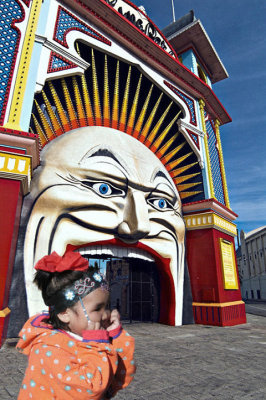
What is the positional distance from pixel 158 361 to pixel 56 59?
25.0 feet

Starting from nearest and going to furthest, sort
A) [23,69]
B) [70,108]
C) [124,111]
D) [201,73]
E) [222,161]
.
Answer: [23,69] < [70,108] < [124,111] < [222,161] < [201,73]

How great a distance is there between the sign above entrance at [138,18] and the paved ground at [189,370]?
1066 cm

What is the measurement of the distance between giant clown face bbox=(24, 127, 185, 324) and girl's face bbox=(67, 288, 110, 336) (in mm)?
5269

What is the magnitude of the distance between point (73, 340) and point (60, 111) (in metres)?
7.33

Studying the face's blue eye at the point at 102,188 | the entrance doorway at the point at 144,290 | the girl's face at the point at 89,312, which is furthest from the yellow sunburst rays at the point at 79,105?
the girl's face at the point at 89,312

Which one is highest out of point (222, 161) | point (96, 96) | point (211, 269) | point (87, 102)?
point (222, 161)

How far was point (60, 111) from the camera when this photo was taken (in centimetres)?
751

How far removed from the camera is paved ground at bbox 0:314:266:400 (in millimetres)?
2922

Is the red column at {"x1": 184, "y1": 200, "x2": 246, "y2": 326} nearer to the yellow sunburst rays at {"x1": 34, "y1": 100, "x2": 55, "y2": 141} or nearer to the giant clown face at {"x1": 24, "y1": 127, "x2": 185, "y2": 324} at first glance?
Result: the giant clown face at {"x1": 24, "y1": 127, "x2": 185, "y2": 324}

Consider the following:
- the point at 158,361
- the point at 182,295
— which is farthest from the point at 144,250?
the point at 158,361

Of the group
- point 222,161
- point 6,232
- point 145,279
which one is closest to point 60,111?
point 6,232

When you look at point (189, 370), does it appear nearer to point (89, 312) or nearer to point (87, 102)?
point (89, 312)

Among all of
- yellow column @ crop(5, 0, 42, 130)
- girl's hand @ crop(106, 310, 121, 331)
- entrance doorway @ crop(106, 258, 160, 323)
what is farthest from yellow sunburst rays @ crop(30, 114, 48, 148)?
girl's hand @ crop(106, 310, 121, 331)

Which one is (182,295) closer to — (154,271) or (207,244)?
(154,271)
